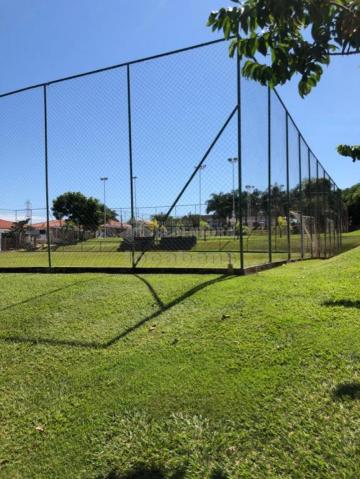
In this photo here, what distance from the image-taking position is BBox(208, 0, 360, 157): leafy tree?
207cm

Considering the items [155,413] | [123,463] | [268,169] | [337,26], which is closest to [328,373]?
[155,413]

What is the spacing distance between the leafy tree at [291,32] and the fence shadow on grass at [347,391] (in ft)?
6.23

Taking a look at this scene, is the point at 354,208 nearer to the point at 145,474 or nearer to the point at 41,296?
the point at 41,296

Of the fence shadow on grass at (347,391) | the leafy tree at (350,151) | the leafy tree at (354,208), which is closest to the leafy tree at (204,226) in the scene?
the leafy tree at (350,151)

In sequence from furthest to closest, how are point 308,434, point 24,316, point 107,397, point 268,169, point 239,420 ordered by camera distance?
point 268,169 < point 24,316 < point 107,397 < point 239,420 < point 308,434

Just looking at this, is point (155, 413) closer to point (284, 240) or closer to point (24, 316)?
point (24, 316)

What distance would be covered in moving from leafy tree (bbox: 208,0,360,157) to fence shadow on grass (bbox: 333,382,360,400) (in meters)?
1.90

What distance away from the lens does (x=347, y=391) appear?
2.88 metres

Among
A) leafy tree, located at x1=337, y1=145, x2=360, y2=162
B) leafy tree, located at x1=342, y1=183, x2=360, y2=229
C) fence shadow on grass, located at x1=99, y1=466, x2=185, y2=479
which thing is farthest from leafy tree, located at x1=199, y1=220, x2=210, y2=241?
leafy tree, located at x1=342, y1=183, x2=360, y2=229

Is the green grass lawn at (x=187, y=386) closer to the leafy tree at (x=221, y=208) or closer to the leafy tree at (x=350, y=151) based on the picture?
the leafy tree at (x=350, y=151)

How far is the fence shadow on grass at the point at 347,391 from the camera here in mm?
2826

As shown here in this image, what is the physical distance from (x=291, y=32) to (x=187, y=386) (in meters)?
2.43

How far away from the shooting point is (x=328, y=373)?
3.13m

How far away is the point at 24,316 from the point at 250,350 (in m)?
2.97
